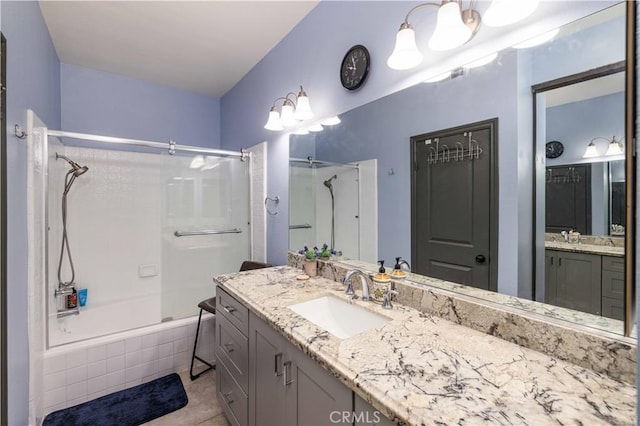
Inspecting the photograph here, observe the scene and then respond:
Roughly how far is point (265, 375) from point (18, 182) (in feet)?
5.09

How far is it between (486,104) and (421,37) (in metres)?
0.44

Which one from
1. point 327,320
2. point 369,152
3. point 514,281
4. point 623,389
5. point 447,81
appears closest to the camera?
point 623,389

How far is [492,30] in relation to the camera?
1.02 meters

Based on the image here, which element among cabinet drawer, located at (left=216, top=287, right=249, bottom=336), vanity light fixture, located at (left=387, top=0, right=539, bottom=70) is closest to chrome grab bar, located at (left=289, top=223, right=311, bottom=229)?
cabinet drawer, located at (left=216, top=287, right=249, bottom=336)

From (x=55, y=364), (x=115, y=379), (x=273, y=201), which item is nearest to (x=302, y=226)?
(x=273, y=201)

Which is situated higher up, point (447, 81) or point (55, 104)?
point (55, 104)

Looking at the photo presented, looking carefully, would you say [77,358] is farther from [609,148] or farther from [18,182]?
[609,148]

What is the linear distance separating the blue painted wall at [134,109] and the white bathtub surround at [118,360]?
196 cm

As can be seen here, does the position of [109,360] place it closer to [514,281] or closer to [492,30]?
[514,281]

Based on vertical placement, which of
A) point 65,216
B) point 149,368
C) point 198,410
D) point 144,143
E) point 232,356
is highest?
point 144,143

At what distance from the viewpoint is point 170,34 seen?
2121 millimetres

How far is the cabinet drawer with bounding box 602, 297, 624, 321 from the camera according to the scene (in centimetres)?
76

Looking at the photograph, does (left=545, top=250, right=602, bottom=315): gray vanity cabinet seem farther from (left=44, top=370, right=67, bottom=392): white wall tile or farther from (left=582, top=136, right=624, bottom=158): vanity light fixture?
(left=44, top=370, right=67, bottom=392): white wall tile

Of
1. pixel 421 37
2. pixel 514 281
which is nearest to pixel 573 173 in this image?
pixel 514 281
